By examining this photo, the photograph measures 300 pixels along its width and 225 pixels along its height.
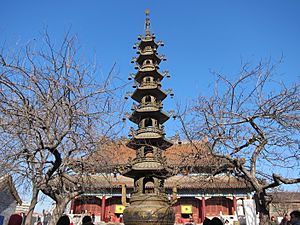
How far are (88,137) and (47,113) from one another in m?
1.51

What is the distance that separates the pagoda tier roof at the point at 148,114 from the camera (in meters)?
13.7

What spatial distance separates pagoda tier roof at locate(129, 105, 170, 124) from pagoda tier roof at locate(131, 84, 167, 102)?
3.55 ft

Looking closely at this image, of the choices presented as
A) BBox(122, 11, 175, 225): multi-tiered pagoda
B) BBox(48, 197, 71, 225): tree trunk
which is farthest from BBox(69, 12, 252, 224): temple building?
BBox(48, 197, 71, 225): tree trunk

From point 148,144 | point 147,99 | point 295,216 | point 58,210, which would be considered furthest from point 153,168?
point 295,216

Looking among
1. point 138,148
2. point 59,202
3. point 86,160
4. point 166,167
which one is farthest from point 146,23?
point 59,202

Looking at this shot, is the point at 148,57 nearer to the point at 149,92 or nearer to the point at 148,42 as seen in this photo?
the point at 148,42

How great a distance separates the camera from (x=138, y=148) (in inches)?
518

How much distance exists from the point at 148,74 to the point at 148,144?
4.59m

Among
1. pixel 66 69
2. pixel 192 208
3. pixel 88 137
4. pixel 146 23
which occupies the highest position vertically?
pixel 146 23

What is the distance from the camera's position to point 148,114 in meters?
13.8

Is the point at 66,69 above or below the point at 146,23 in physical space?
below

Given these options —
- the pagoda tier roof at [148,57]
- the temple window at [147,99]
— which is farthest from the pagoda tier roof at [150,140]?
the pagoda tier roof at [148,57]

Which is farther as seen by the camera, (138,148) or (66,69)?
(138,148)

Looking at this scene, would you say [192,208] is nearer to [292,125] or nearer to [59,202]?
[59,202]
